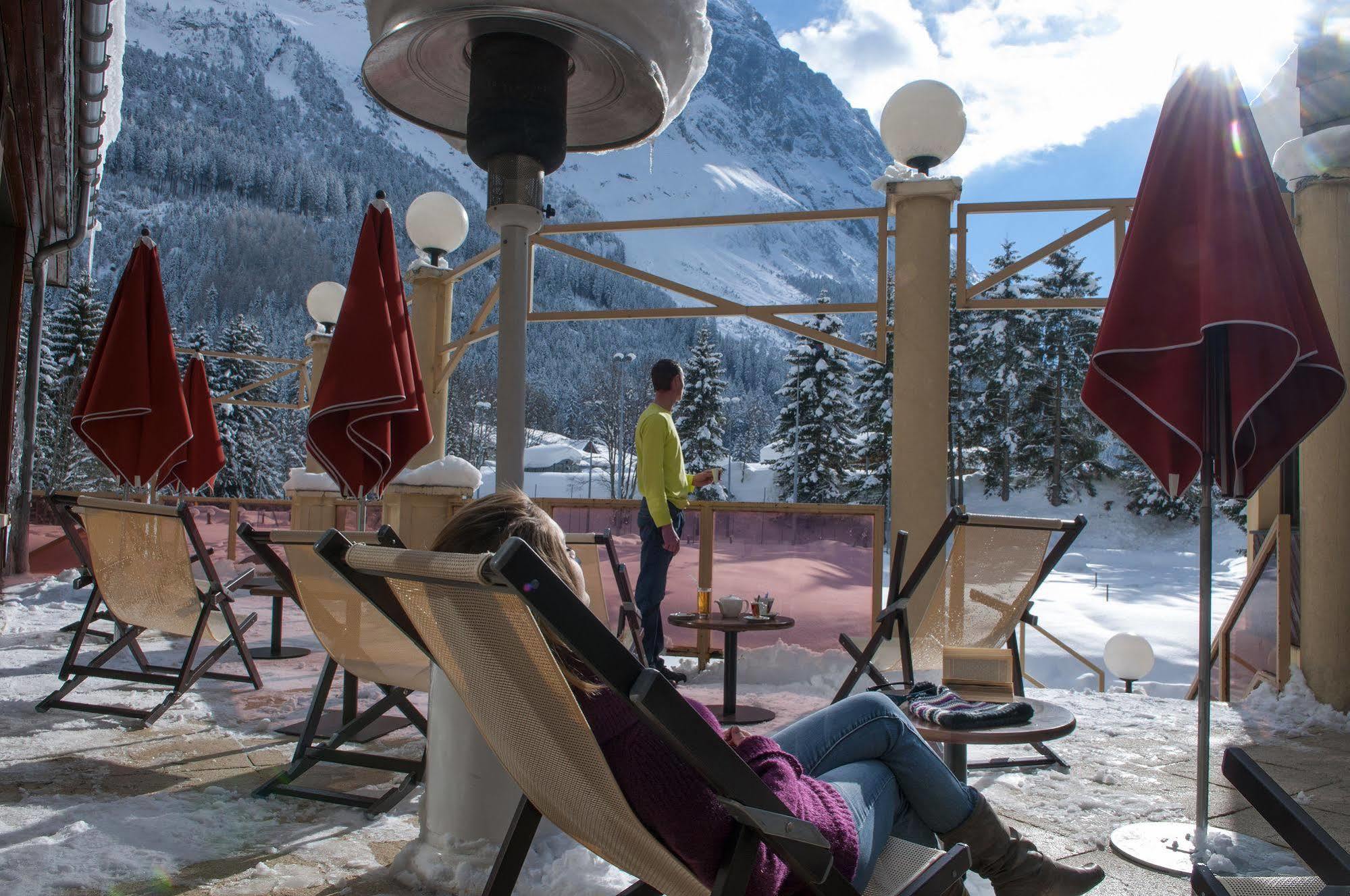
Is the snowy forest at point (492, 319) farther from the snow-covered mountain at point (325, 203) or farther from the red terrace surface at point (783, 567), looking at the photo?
the red terrace surface at point (783, 567)

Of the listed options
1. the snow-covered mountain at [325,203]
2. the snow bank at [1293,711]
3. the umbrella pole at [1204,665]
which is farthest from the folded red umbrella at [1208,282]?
the snow-covered mountain at [325,203]

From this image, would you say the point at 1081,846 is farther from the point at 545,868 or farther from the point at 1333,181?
the point at 1333,181

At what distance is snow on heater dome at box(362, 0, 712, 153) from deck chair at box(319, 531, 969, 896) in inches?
Result: 52.6

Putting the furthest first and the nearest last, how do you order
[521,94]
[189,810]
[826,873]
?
[189,810]
[521,94]
[826,873]

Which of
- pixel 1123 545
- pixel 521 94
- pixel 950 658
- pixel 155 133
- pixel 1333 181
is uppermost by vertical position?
pixel 155 133

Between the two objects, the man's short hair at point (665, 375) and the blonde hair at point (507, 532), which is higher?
the man's short hair at point (665, 375)

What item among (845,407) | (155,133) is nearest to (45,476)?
(845,407)

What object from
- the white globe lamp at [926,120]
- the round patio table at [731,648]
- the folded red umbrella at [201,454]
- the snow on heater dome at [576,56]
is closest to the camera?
the snow on heater dome at [576,56]

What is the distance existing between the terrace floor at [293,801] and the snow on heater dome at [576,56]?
6.56ft

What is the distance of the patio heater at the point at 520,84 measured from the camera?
2262 mm

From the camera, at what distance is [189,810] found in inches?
112

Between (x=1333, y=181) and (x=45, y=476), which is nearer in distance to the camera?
(x=1333, y=181)

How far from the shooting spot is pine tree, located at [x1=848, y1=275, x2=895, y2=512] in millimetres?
36969

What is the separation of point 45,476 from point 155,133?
95131 millimetres
